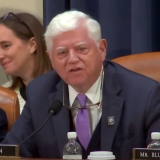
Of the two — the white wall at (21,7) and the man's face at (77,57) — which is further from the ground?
the white wall at (21,7)

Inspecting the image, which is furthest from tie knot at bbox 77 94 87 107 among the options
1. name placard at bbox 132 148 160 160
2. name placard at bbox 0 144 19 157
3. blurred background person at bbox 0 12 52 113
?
blurred background person at bbox 0 12 52 113

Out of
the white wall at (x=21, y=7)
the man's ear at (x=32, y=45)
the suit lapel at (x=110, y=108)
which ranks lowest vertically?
the suit lapel at (x=110, y=108)

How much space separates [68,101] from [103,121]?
7.6 inches

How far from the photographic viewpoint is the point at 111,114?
169cm

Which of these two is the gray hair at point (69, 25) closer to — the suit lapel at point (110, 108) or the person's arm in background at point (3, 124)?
the suit lapel at point (110, 108)

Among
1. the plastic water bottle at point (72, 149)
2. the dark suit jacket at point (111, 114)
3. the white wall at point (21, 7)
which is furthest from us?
the white wall at point (21, 7)

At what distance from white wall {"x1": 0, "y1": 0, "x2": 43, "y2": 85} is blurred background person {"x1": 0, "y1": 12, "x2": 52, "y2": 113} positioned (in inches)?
8.4

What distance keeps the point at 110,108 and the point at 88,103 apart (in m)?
0.11

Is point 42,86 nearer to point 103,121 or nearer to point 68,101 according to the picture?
point 68,101

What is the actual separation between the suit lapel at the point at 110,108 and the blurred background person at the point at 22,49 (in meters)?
0.91

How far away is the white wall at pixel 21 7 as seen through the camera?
2.93 meters

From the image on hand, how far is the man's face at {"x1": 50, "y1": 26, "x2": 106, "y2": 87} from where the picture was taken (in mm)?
1706

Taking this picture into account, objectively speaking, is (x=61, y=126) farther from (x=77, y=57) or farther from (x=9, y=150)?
(x=9, y=150)

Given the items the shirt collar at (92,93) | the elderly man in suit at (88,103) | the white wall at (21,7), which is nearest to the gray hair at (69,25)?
the elderly man in suit at (88,103)
